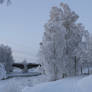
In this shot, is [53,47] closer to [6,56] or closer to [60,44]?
[60,44]

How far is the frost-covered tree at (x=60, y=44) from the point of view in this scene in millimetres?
18188

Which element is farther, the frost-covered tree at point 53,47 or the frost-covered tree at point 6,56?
the frost-covered tree at point 6,56

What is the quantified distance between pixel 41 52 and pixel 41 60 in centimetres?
112

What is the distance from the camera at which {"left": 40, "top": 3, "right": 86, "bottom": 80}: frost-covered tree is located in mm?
18188

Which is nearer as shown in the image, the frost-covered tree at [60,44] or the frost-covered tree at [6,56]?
the frost-covered tree at [60,44]

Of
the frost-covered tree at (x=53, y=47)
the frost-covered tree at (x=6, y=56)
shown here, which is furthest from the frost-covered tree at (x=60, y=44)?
the frost-covered tree at (x=6, y=56)

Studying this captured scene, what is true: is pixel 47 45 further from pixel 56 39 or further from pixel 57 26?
pixel 57 26

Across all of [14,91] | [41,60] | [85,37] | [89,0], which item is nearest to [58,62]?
[41,60]

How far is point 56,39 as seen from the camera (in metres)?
18.3

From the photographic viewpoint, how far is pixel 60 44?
18297 millimetres

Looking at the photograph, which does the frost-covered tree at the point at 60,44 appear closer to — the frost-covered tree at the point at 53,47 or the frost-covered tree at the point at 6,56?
the frost-covered tree at the point at 53,47

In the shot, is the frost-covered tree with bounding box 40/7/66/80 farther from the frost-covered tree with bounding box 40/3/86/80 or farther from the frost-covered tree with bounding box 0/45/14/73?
the frost-covered tree with bounding box 0/45/14/73

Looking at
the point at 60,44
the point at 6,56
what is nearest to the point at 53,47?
the point at 60,44

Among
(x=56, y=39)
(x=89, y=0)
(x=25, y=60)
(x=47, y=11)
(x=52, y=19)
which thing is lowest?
(x=25, y=60)
